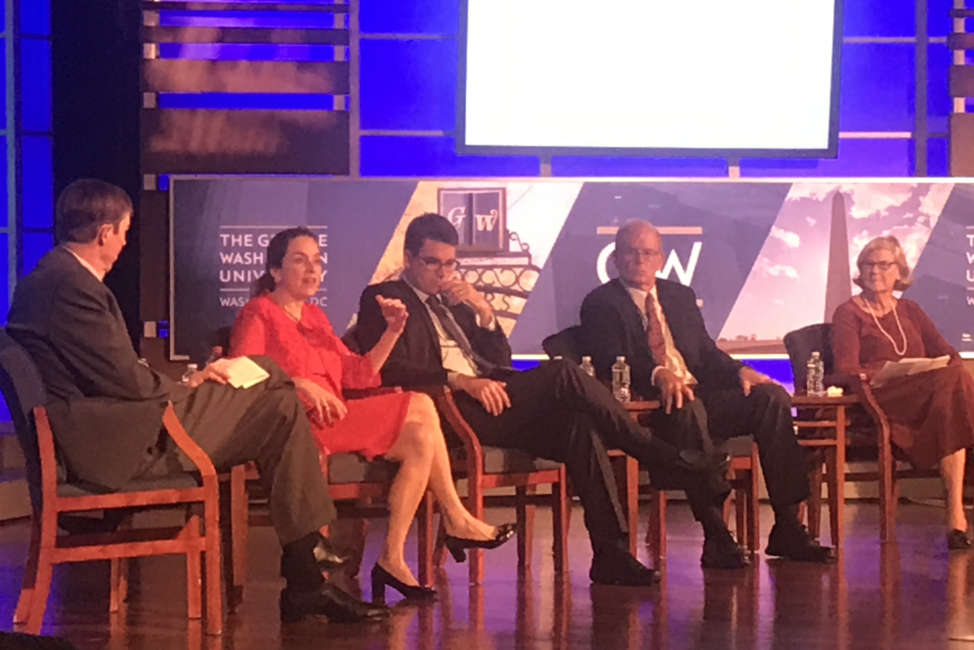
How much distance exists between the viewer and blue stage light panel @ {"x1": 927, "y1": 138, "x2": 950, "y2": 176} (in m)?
7.77

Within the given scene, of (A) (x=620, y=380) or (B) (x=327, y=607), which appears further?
(A) (x=620, y=380)

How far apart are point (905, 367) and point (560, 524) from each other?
1614mm

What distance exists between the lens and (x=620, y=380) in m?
5.33

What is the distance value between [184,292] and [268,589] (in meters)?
2.58

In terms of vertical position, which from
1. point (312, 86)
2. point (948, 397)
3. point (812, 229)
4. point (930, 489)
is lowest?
point (930, 489)

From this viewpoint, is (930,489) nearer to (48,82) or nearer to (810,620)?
(810,620)

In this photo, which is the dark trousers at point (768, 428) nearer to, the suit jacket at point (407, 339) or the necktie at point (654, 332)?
the necktie at point (654, 332)

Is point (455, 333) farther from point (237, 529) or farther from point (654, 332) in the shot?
point (237, 529)

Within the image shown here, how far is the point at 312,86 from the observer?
23.9 feet

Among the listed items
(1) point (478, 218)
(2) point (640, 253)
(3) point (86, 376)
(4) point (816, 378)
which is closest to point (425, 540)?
(3) point (86, 376)

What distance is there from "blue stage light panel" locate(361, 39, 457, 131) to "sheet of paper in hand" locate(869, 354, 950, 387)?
269 cm

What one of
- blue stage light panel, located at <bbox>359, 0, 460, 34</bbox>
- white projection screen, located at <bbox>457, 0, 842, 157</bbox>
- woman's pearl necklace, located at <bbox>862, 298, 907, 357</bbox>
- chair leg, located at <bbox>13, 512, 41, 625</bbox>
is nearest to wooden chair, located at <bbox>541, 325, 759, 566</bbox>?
woman's pearl necklace, located at <bbox>862, 298, 907, 357</bbox>

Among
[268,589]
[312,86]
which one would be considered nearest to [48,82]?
[312,86]

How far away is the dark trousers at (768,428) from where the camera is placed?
522 centimetres
